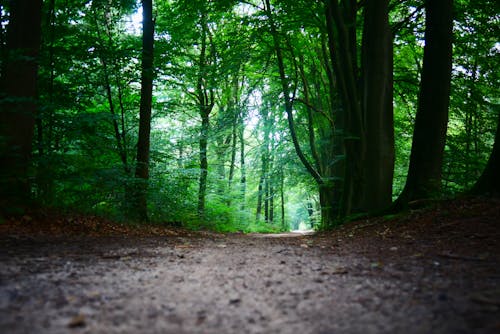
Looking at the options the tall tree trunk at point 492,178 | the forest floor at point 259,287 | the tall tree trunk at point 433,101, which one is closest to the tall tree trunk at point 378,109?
the tall tree trunk at point 433,101

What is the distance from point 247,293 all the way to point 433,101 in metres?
5.56

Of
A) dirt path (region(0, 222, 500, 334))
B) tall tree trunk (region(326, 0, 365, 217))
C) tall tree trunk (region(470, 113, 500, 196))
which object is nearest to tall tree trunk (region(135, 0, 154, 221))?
tall tree trunk (region(326, 0, 365, 217))

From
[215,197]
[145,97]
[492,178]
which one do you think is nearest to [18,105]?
[145,97]

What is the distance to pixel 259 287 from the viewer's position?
2.65 metres

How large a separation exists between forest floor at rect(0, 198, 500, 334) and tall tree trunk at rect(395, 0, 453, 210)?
1.76m

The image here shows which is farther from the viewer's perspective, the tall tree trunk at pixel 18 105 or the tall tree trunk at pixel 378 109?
the tall tree trunk at pixel 378 109

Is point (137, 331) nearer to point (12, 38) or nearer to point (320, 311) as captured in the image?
point (320, 311)

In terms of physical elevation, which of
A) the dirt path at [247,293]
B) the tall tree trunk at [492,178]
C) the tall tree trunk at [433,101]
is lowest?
the dirt path at [247,293]

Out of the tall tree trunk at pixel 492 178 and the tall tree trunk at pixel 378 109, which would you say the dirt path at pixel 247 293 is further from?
the tall tree trunk at pixel 378 109

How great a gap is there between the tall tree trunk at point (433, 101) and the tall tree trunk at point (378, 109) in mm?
1714

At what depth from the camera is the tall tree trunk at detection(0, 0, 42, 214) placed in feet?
18.7

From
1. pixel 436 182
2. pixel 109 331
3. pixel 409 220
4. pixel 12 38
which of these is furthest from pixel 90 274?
pixel 436 182

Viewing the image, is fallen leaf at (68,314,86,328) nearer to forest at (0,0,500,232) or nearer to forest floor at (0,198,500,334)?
forest floor at (0,198,500,334)

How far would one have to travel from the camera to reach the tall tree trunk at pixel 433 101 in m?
6.28
